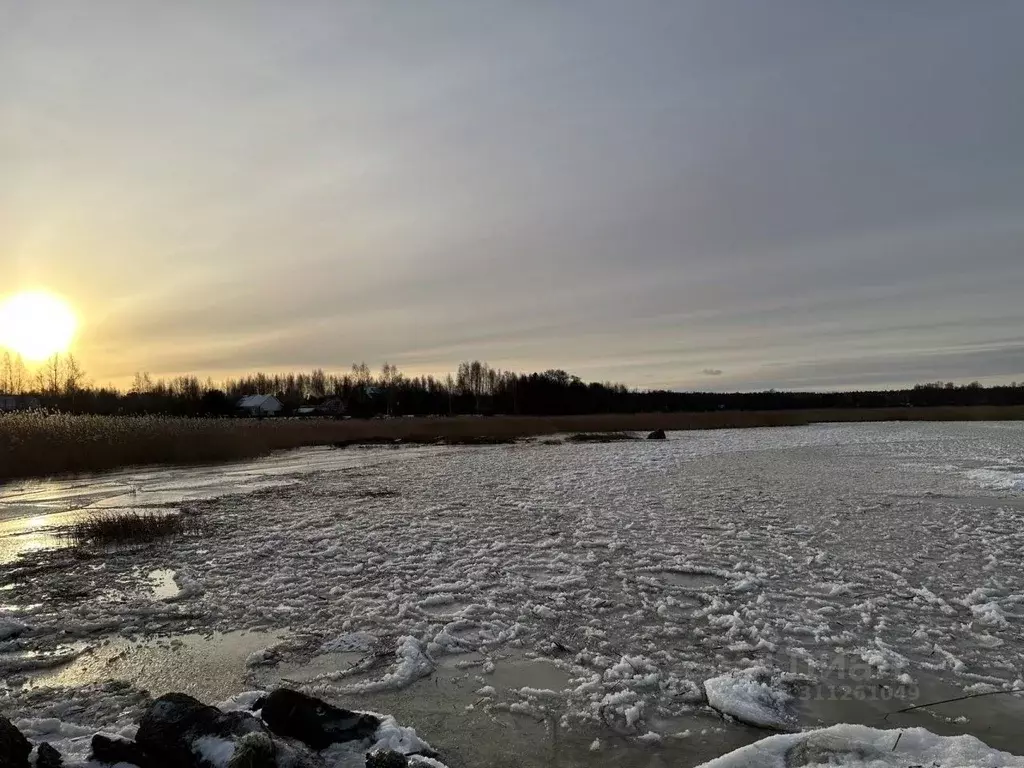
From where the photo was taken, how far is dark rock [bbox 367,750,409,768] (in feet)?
11.2

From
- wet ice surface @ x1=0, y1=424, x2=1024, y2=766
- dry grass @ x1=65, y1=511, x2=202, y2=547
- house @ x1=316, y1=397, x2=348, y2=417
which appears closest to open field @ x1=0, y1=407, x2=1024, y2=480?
dry grass @ x1=65, y1=511, x2=202, y2=547

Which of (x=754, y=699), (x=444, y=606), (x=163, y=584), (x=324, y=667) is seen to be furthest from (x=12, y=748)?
(x=163, y=584)

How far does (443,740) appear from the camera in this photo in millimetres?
4117

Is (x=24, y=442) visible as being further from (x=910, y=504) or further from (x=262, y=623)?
(x=910, y=504)

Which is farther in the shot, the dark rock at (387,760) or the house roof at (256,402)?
the house roof at (256,402)

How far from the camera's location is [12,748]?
3430 millimetres

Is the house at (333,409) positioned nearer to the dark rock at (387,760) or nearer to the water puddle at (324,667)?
the water puddle at (324,667)

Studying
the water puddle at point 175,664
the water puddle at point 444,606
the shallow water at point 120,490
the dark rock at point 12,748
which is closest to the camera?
the dark rock at point 12,748

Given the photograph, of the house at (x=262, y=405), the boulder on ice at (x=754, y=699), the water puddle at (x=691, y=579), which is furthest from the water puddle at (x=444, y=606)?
the house at (x=262, y=405)

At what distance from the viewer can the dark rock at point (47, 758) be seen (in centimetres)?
350

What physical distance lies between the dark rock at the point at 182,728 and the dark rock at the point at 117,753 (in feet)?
0.13

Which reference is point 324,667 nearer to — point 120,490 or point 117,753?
point 117,753

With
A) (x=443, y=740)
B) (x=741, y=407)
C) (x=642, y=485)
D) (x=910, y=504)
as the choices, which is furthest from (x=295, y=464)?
(x=741, y=407)

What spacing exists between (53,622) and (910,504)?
14071 mm
